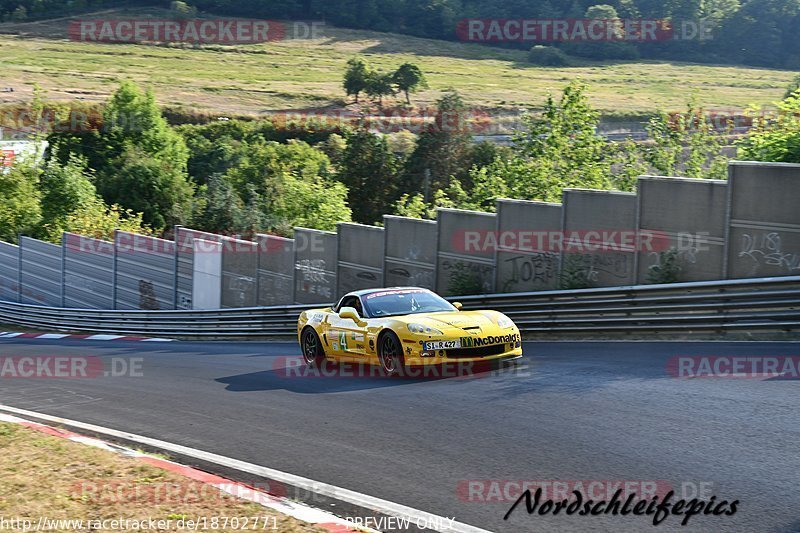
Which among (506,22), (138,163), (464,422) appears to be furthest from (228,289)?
(506,22)

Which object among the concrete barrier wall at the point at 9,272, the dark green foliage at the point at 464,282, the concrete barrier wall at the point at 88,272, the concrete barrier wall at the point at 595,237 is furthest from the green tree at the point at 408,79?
the concrete barrier wall at the point at 595,237

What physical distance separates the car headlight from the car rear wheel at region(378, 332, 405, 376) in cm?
30

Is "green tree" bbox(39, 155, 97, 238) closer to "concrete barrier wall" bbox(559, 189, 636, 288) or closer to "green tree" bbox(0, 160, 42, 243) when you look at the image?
"green tree" bbox(0, 160, 42, 243)

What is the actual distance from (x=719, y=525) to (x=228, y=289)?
24383mm

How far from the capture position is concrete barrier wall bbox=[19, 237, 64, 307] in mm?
38812

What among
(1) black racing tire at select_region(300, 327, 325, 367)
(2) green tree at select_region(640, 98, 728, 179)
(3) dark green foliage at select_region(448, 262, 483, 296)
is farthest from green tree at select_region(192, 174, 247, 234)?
(1) black racing tire at select_region(300, 327, 325, 367)

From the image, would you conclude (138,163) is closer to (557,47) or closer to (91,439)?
(91,439)

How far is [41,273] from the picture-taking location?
132ft

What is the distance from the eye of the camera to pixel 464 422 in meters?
9.79

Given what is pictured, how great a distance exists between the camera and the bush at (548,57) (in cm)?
12638

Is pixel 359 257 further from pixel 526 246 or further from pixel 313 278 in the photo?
pixel 526 246

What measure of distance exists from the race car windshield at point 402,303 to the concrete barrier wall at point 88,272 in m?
23.3

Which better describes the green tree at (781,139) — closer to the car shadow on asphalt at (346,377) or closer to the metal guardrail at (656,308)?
the metal guardrail at (656,308)

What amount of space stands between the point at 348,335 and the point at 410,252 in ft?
25.0
